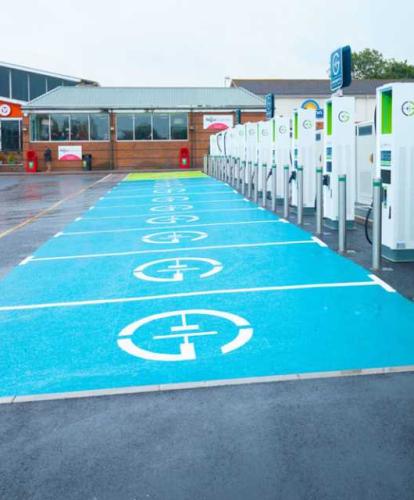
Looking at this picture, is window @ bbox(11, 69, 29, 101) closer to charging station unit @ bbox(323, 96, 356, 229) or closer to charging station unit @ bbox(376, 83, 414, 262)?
charging station unit @ bbox(323, 96, 356, 229)

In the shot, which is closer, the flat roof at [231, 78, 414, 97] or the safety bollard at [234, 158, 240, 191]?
the safety bollard at [234, 158, 240, 191]

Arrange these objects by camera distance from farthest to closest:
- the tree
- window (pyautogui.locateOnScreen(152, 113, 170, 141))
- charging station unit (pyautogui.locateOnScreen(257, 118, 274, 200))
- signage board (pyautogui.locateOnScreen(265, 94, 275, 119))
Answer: the tree → window (pyautogui.locateOnScreen(152, 113, 170, 141)) → signage board (pyautogui.locateOnScreen(265, 94, 275, 119)) → charging station unit (pyautogui.locateOnScreen(257, 118, 274, 200))

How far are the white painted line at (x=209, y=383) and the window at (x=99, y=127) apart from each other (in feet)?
135

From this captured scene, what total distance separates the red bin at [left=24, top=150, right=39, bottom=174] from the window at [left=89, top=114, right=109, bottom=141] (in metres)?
3.79

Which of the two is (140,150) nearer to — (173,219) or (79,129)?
(79,129)

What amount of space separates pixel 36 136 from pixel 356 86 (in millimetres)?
33744

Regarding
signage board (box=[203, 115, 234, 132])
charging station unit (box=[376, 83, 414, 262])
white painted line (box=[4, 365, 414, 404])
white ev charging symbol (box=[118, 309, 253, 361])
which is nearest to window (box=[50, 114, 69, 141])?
signage board (box=[203, 115, 234, 132])

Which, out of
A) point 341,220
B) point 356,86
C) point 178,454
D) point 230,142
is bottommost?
point 178,454

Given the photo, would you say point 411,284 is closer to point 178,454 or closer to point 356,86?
point 178,454

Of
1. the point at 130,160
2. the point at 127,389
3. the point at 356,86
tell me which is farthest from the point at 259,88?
the point at 127,389

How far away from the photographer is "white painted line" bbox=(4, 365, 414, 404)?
186 inches

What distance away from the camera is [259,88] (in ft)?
218

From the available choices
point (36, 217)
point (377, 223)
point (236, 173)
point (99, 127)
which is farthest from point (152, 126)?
point (377, 223)

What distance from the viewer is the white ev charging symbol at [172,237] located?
11955 millimetres
